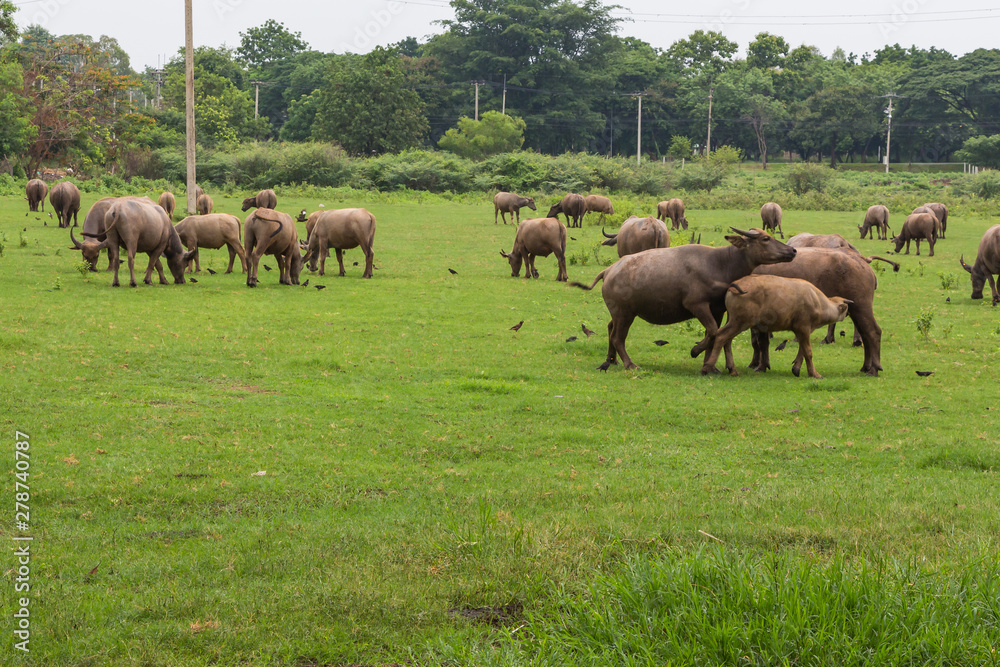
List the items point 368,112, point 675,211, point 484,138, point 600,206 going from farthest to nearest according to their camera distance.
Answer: point 484,138
point 368,112
point 600,206
point 675,211

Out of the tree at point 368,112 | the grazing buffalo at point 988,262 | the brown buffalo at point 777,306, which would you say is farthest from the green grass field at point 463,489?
the tree at point 368,112

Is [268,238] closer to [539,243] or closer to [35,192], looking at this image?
[539,243]

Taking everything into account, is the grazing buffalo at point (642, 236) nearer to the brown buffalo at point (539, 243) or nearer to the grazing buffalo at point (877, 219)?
the brown buffalo at point (539, 243)

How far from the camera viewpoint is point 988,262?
18375 mm

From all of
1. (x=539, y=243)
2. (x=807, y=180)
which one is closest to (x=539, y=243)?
(x=539, y=243)

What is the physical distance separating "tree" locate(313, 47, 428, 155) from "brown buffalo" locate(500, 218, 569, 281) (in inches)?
2166

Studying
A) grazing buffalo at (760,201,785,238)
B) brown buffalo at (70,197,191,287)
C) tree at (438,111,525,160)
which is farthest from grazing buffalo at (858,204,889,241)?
tree at (438,111,525,160)

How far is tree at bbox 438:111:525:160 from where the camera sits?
252ft

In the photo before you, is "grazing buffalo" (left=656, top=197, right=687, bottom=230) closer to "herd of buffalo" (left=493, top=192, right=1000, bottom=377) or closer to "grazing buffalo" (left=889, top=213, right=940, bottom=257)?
"grazing buffalo" (left=889, top=213, right=940, bottom=257)

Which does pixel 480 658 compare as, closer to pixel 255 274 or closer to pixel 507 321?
pixel 507 321

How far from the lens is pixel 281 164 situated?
52938 mm

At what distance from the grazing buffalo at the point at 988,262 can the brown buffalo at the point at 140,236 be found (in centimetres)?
1671

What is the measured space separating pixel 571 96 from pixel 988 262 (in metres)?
80.0

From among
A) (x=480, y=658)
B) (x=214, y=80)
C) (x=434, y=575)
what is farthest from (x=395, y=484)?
(x=214, y=80)
